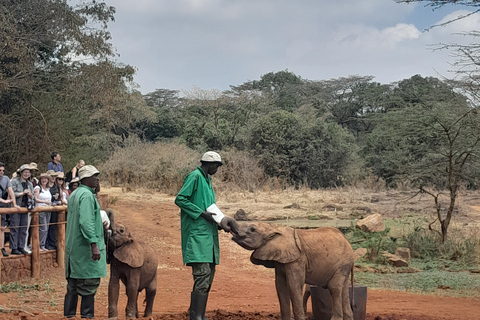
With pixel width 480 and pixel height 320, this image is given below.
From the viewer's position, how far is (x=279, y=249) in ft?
19.3

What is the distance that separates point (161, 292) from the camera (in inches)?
385

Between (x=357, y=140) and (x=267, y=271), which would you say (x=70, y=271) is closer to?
(x=267, y=271)

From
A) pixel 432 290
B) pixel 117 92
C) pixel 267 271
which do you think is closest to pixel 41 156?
pixel 117 92

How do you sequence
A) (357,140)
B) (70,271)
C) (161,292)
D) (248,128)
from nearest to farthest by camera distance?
(70,271)
(161,292)
(248,128)
(357,140)

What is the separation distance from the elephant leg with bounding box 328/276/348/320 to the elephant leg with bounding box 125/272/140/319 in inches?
87.5

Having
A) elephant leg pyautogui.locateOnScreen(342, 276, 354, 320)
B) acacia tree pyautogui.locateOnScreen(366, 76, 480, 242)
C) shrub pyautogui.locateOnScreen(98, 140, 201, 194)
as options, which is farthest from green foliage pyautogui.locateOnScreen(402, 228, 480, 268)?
shrub pyautogui.locateOnScreen(98, 140, 201, 194)

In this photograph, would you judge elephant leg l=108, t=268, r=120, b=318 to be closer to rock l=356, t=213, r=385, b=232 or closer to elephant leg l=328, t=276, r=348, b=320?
elephant leg l=328, t=276, r=348, b=320

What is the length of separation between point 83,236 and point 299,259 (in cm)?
225

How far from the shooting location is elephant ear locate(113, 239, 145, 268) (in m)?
6.45

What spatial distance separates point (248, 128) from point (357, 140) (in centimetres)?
1153

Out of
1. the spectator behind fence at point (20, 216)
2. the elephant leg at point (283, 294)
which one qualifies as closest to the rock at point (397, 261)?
the elephant leg at point (283, 294)

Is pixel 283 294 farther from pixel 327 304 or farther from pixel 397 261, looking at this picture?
pixel 397 261

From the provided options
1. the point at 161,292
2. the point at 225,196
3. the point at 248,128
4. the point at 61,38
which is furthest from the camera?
the point at 248,128

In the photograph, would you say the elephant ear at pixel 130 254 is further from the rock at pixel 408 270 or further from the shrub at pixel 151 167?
the shrub at pixel 151 167
